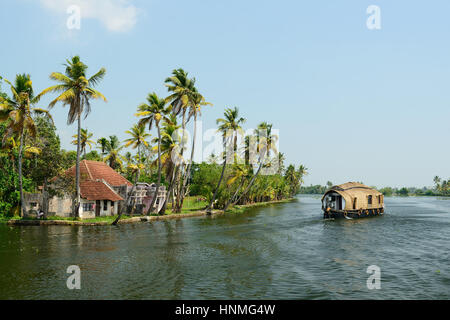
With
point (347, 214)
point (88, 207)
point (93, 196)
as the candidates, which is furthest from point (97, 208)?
point (347, 214)

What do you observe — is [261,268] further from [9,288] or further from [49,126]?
[49,126]

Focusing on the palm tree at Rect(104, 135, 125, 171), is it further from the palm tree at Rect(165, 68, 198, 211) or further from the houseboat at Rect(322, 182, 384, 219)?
the houseboat at Rect(322, 182, 384, 219)

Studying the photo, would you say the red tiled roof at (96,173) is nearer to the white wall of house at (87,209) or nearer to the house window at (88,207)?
the white wall of house at (87,209)

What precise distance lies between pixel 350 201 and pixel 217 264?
32.2 metres

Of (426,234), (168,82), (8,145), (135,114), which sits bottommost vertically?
(426,234)

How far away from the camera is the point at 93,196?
38344 millimetres

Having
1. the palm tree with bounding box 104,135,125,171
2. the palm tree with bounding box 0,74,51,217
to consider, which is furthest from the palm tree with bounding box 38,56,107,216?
the palm tree with bounding box 104,135,125,171

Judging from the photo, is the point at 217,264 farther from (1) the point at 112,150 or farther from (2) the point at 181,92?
(1) the point at 112,150

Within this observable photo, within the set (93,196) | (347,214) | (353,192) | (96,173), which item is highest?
(96,173)

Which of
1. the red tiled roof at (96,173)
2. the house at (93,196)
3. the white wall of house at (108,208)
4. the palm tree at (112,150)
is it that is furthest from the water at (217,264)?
the palm tree at (112,150)

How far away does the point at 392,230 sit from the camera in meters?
35.3

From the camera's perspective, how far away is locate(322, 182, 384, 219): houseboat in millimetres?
46219
